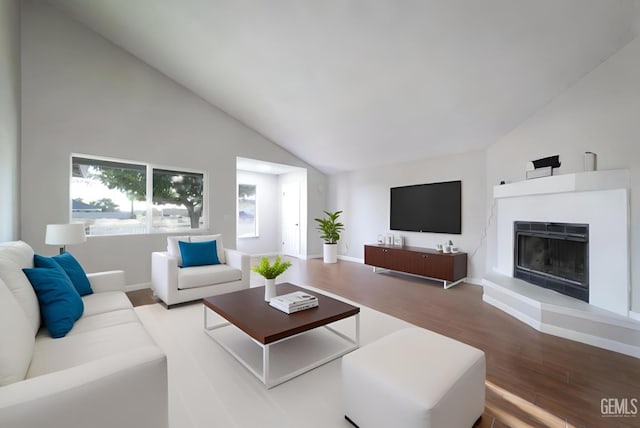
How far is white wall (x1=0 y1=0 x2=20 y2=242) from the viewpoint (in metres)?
2.67

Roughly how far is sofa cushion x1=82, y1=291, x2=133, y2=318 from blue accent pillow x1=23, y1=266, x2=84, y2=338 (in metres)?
0.27

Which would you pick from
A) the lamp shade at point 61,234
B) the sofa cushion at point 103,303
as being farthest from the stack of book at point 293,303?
the lamp shade at point 61,234

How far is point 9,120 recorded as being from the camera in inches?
116

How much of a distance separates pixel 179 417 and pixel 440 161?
16.7 ft

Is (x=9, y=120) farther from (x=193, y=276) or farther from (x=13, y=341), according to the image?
(x=13, y=341)

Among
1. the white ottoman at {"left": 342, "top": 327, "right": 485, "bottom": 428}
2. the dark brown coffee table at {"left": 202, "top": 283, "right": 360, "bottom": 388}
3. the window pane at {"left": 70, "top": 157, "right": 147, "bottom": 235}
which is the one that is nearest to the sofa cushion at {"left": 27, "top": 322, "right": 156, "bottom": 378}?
the dark brown coffee table at {"left": 202, "top": 283, "right": 360, "bottom": 388}

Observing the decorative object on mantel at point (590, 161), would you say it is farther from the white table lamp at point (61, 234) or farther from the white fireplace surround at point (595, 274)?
the white table lamp at point (61, 234)

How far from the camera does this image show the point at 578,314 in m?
2.54

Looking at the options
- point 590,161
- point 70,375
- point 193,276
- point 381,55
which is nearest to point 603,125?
point 590,161

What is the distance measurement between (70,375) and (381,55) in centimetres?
354

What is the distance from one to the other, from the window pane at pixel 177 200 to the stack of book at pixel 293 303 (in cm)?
325

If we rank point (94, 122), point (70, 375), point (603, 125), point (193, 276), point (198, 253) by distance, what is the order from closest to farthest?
point (70, 375), point (603, 125), point (193, 276), point (198, 253), point (94, 122)

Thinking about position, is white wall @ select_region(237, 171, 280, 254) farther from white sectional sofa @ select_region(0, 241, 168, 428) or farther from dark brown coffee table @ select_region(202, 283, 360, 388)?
white sectional sofa @ select_region(0, 241, 168, 428)

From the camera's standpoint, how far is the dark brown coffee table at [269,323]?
1.88 m
